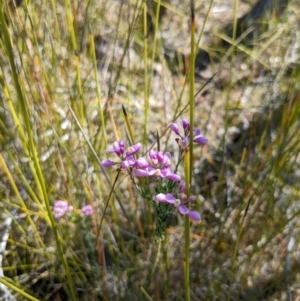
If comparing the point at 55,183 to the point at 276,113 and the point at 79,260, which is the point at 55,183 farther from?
the point at 276,113

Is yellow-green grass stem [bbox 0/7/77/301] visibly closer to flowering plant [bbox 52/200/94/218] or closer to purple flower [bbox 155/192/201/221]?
purple flower [bbox 155/192/201/221]

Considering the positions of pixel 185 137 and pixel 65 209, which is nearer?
pixel 185 137

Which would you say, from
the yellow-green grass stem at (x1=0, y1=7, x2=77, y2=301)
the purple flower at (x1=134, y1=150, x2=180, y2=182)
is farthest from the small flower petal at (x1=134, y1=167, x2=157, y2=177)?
the yellow-green grass stem at (x1=0, y1=7, x2=77, y2=301)

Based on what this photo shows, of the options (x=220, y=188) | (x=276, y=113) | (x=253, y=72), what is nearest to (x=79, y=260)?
(x=220, y=188)

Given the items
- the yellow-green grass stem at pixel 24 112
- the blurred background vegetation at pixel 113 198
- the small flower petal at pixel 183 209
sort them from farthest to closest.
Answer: the blurred background vegetation at pixel 113 198 < the small flower petal at pixel 183 209 < the yellow-green grass stem at pixel 24 112

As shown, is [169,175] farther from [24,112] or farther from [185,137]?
[24,112]

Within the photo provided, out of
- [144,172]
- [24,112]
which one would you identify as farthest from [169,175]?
[24,112]

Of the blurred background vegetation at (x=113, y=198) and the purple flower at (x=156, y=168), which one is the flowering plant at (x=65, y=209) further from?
the purple flower at (x=156, y=168)

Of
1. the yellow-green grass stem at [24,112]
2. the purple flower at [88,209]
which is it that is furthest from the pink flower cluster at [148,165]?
the purple flower at [88,209]
